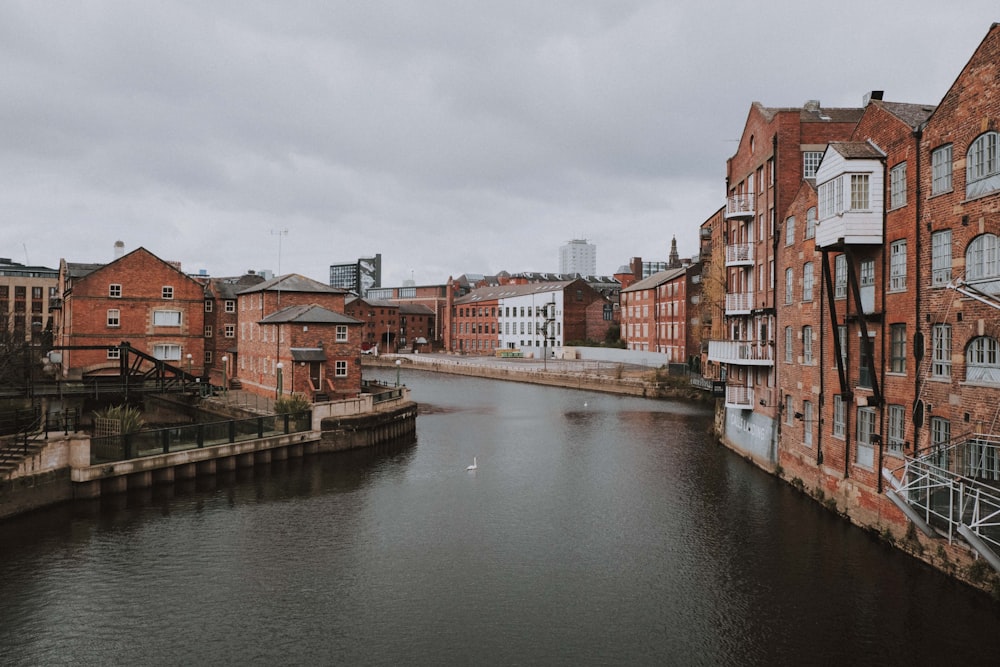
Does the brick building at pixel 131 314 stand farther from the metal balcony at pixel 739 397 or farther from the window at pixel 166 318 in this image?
the metal balcony at pixel 739 397

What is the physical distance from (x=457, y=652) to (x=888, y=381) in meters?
14.2

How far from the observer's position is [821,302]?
23.5m

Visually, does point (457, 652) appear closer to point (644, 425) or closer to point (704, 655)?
point (704, 655)

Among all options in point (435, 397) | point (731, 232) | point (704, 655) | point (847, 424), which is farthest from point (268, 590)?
point (435, 397)

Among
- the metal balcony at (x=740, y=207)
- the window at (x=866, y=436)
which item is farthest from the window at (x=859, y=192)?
the metal balcony at (x=740, y=207)

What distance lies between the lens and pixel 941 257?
57.0 ft

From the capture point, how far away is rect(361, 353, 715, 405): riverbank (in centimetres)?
A: 6278

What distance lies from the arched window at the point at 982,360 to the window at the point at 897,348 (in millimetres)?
2451

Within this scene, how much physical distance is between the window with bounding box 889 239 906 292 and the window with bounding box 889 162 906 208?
1131 mm

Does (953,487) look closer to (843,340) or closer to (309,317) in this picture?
(843,340)

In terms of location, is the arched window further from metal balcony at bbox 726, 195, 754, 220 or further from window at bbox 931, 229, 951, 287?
metal balcony at bbox 726, 195, 754, 220

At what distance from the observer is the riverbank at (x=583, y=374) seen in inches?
2472

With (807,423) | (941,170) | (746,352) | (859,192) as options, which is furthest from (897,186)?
(746,352)

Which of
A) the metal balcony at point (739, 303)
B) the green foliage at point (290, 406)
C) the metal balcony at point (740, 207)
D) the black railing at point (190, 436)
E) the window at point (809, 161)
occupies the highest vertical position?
the window at point (809, 161)
